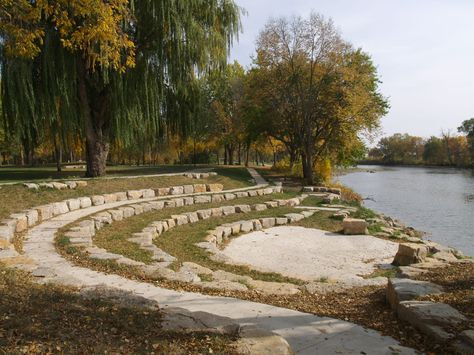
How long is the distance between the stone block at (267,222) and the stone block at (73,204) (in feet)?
17.8

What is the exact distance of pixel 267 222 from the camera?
12602mm

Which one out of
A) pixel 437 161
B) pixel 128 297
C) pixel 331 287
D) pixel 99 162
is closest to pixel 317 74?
pixel 99 162

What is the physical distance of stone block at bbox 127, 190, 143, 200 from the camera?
13725mm

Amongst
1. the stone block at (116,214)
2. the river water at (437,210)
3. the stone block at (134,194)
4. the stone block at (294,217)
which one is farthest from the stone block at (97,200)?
the river water at (437,210)

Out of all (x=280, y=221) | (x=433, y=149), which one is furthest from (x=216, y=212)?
(x=433, y=149)

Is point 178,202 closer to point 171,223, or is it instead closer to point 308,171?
point 171,223

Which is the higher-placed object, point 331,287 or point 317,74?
point 317,74

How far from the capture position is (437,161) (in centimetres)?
7250

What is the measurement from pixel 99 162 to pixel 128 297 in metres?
12.5

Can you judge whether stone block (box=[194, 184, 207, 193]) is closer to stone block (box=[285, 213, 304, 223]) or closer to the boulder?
stone block (box=[285, 213, 304, 223])

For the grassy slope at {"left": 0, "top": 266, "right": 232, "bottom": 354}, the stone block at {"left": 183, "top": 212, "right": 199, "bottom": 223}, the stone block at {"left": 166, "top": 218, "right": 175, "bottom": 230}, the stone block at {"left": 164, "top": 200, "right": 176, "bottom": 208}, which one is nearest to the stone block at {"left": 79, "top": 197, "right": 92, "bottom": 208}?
the stone block at {"left": 164, "top": 200, "right": 176, "bottom": 208}

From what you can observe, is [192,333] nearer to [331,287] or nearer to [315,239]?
[331,287]

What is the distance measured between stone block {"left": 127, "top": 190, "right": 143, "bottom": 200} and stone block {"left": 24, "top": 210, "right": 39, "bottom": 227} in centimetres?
448

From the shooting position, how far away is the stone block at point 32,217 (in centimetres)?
885
